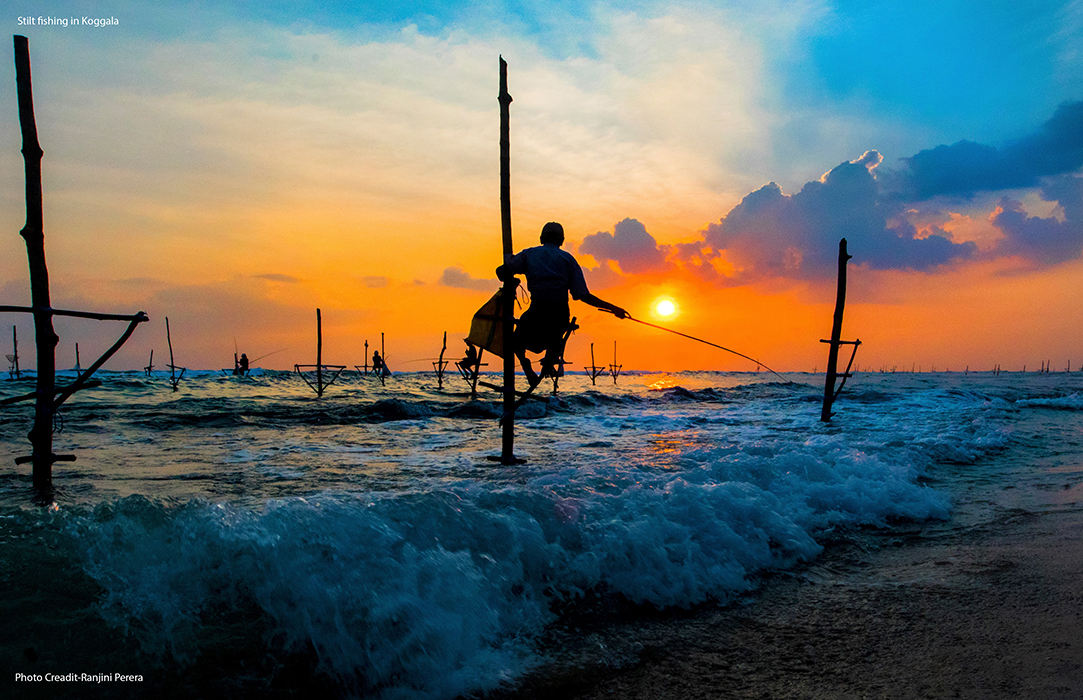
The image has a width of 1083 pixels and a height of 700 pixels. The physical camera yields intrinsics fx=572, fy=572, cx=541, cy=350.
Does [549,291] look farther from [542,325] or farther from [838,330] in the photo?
[838,330]

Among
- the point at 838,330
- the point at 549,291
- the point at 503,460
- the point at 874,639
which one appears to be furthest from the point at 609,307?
the point at 838,330

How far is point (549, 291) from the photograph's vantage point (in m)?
6.82

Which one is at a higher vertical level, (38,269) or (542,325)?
(38,269)

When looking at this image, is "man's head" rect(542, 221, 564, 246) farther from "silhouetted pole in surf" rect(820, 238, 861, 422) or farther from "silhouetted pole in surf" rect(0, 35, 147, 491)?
"silhouetted pole in surf" rect(820, 238, 861, 422)

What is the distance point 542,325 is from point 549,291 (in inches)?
17.1

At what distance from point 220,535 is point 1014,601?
514cm

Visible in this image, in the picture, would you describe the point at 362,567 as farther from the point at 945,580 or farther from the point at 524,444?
the point at 524,444

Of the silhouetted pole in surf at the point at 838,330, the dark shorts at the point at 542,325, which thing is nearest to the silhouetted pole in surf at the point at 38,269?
the dark shorts at the point at 542,325

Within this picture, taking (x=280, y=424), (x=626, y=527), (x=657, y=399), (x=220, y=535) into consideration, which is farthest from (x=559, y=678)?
(x=657, y=399)

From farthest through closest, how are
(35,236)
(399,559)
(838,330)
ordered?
(838,330), (35,236), (399,559)

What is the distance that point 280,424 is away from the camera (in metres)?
15.1

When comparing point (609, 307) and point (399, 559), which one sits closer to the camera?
point (399, 559)

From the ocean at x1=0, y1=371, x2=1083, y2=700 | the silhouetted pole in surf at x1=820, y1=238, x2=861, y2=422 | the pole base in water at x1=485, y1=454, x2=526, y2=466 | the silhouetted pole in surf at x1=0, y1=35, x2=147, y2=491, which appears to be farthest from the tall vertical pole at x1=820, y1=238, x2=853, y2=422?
the silhouetted pole in surf at x1=0, y1=35, x2=147, y2=491

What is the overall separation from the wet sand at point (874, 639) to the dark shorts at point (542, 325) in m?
3.62
